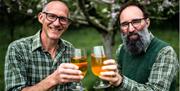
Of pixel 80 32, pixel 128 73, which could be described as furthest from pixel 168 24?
pixel 128 73

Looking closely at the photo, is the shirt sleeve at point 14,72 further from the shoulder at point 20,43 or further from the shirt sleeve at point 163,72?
the shirt sleeve at point 163,72

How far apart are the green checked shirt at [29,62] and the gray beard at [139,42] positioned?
477 mm

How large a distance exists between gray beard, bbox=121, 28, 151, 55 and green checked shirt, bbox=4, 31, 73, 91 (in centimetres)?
48

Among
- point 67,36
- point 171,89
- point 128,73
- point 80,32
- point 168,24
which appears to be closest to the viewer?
point 171,89

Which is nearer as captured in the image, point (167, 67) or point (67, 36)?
point (167, 67)

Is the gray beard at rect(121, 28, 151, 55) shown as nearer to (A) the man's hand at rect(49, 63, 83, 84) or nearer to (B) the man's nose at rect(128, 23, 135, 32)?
(B) the man's nose at rect(128, 23, 135, 32)

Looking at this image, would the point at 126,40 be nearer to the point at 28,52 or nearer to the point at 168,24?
the point at 28,52

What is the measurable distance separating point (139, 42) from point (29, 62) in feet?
2.97

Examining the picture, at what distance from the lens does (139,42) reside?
3789 millimetres

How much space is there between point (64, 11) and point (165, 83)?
906 millimetres

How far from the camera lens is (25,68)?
3492 millimetres

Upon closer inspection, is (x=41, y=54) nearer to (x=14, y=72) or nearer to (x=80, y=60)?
(x=14, y=72)

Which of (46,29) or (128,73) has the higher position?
(46,29)

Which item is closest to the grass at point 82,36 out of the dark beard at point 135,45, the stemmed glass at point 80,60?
the dark beard at point 135,45
